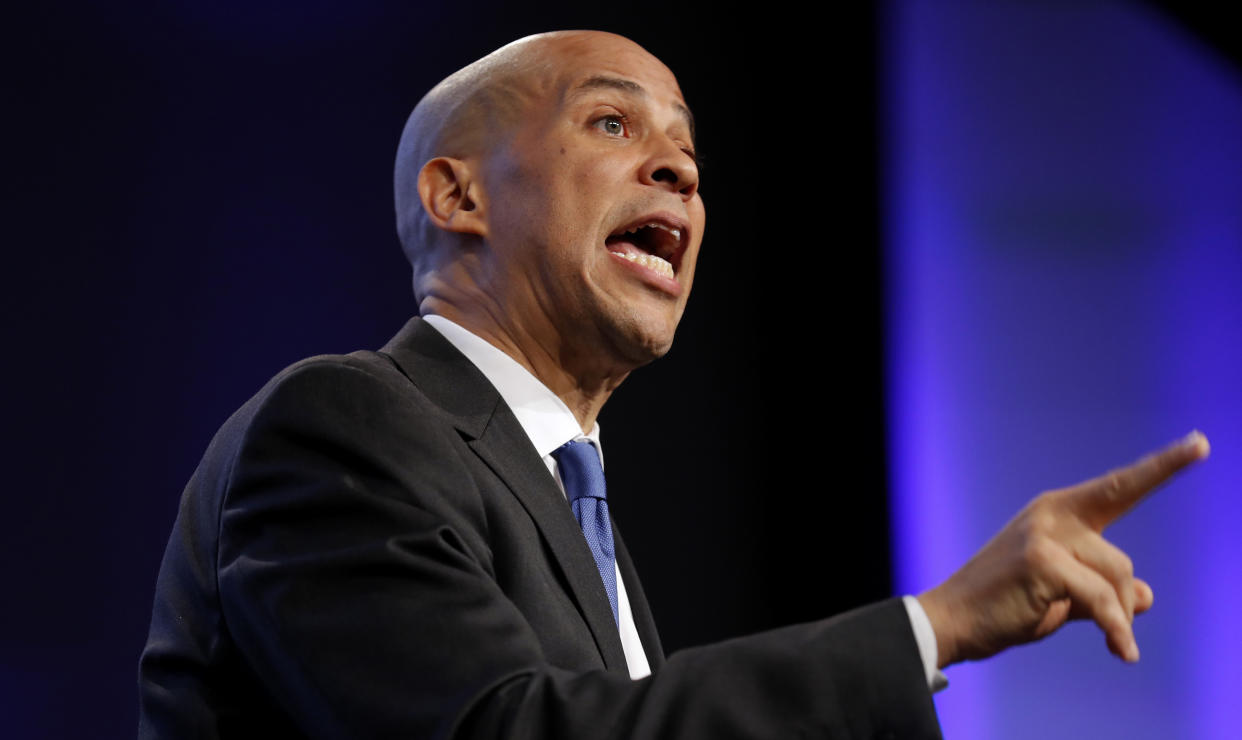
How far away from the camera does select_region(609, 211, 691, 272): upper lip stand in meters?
1.66

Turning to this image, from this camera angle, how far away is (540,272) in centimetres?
164

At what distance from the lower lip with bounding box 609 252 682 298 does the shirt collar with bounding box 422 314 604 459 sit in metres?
0.20

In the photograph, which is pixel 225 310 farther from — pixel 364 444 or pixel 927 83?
pixel 927 83

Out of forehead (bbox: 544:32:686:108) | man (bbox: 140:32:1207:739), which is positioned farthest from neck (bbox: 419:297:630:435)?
forehead (bbox: 544:32:686:108)

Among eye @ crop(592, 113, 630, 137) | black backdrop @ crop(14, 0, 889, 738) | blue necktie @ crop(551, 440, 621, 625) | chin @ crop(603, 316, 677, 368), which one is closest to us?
blue necktie @ crop(551, 440, 621, 625)

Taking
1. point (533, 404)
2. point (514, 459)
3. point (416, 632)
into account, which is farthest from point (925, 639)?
point (533, 404)

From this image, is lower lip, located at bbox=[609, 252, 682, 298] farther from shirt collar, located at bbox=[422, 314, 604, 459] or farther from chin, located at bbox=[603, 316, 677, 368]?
shirt collar, located at bbox=[422, 314, 604, 459]

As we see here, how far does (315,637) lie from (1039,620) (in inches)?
22.8

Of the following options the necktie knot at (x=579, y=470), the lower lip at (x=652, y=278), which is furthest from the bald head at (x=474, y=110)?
the necktie knot at (x=579, y=470)

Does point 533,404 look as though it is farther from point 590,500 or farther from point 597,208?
point 597,208

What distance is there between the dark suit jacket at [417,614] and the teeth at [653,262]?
342 mm

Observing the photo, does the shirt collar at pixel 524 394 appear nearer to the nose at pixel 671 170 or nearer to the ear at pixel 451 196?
the ear at pixel 451 196

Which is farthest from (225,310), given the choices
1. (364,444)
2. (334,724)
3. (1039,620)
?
(1039,620)

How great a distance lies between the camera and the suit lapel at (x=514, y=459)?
1.30m
